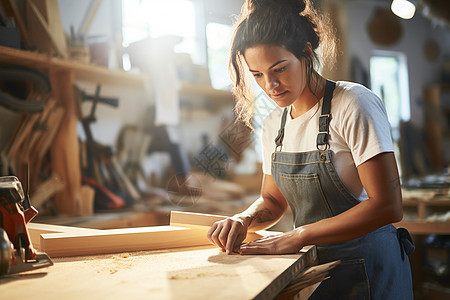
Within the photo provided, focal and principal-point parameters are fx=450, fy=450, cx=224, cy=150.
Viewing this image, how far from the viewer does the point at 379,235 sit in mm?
1478

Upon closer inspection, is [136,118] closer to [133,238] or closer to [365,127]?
[133,238]

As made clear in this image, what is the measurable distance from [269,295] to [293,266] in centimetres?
21

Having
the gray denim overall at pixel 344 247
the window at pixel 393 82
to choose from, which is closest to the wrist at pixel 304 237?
the gray denim overall at pixel 344 247

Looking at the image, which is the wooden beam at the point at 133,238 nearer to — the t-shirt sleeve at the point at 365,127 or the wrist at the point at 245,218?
the wrist at the point at 245,218

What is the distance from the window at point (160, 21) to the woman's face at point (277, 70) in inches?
99.3

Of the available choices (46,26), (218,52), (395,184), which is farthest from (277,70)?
(218,52)

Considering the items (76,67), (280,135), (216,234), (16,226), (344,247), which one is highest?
(76,67)

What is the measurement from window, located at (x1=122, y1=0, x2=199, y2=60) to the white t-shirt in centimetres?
254

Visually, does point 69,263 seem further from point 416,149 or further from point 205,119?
point 416,149

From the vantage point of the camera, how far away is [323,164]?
4.80 ft

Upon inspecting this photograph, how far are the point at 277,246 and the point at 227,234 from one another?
0.54ft

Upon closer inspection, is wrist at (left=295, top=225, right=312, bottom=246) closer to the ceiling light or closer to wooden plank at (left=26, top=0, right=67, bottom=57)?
wooden plank at (left=26, top=0, right=67, bottom=57)

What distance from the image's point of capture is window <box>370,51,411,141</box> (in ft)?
25.0

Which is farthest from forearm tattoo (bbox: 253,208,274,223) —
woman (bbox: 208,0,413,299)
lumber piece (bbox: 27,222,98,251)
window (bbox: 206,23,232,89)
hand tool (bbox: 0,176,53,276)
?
window (bbox: 206,23,232,89)
